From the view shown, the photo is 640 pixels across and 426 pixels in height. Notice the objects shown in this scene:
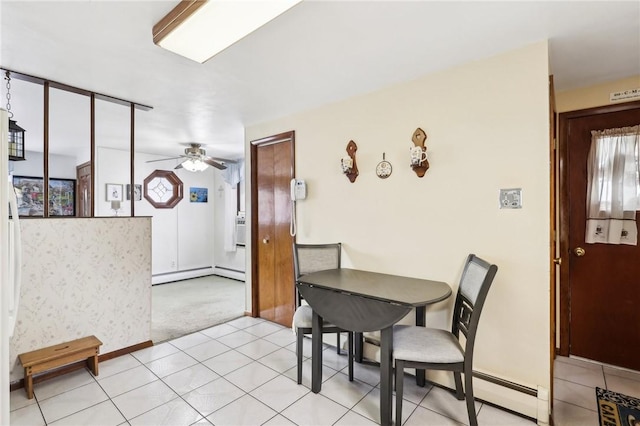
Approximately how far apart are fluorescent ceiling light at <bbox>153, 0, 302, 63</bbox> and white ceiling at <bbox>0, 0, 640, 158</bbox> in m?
0.09

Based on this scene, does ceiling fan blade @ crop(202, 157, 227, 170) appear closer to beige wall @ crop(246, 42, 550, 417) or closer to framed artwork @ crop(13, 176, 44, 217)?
beige wall @ crop(246, 42, 550, 417)

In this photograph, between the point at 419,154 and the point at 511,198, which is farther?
the point at 419,154

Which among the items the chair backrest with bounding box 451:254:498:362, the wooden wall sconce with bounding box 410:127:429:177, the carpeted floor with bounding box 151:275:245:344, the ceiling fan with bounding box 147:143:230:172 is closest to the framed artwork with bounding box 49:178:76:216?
the carpeted floor with bounding box 151:275:245:344

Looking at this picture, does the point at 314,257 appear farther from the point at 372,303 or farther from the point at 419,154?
the point at 419,154

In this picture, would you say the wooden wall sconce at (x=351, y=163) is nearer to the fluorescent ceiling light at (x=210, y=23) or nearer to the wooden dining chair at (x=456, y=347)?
the wooden dining chair at (x=456, y=347)

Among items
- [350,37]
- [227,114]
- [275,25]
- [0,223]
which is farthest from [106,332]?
[350,37]

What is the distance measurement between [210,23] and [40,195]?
214 inches

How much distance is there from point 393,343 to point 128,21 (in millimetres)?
2348

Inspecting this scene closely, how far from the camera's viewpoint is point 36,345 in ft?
7.76

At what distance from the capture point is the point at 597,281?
2586 millimetres

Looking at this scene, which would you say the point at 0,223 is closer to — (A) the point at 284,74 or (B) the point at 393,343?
(A) the point at 284,74

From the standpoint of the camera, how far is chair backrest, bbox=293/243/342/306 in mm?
2725

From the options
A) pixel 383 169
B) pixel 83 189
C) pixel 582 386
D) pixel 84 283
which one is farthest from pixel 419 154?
pixel 83 189

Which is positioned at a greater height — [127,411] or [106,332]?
[106,332]
